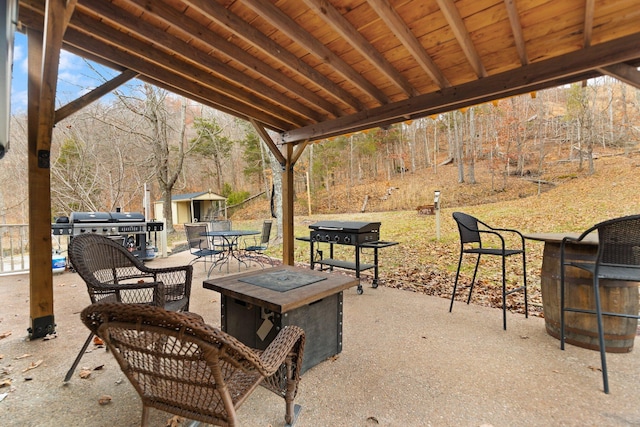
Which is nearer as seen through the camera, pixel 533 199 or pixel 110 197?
pixel 533 199

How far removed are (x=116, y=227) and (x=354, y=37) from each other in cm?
563

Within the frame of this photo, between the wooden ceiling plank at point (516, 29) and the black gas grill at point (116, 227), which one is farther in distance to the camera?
the black gas grill at point (116, 227)

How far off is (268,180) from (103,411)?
17005mm

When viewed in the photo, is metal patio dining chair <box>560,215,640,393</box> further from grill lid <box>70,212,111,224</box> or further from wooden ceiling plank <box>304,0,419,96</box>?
grill lid <box>70,212,111,224</box>

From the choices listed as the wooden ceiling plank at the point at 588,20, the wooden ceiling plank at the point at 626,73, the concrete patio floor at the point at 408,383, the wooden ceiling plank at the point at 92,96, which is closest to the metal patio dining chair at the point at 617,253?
the concrete patio floor at the point at 408,383

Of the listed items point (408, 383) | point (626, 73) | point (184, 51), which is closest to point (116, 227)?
point (184, 51)

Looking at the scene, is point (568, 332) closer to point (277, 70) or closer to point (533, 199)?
point (277, 70)

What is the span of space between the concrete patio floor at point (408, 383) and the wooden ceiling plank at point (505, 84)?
7.62 feet

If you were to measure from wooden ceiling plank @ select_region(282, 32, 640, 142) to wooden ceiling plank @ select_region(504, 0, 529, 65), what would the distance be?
5.8 inches

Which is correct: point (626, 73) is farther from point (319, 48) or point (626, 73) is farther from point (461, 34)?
point (319, 48)

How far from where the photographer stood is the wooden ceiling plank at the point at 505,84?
2.23 metres

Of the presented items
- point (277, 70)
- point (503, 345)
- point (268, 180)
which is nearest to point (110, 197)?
point (268, 180)

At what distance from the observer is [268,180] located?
718 inches

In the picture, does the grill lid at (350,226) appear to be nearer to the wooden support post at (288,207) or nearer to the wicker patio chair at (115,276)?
the wooden support post at (288,207)
